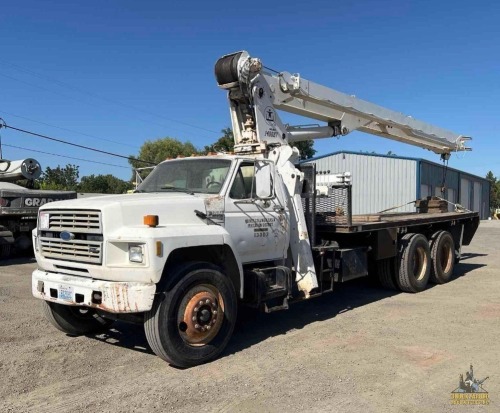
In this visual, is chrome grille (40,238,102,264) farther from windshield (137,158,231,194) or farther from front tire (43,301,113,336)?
windshield (137,158,231,194)

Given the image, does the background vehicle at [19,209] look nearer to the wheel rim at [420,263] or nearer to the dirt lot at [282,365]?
the dirt lot at [282,365]

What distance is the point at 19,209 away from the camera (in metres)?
13.7

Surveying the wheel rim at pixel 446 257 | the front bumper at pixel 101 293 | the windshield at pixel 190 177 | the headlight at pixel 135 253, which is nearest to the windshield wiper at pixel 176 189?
the windshield at pixel 190 177

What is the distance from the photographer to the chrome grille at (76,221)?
5.19 metres

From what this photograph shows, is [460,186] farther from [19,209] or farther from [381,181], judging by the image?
[19,209]

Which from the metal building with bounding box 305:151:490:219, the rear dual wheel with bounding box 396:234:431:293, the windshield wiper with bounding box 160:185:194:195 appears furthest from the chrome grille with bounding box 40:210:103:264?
the metal building with bounding box 305:151:490:219

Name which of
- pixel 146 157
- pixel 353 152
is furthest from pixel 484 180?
pixel 146 157

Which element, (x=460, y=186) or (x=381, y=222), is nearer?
(x=381, y=222)

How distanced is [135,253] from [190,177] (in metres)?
1.77

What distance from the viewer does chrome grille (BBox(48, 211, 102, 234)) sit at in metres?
5.19

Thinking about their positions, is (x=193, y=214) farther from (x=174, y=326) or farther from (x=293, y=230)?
(x=293, y=230)

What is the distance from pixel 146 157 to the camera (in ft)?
220

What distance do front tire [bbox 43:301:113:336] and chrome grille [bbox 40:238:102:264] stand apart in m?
0.84

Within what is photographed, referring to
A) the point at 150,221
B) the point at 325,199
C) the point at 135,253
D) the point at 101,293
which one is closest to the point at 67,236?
the point at 101,293
